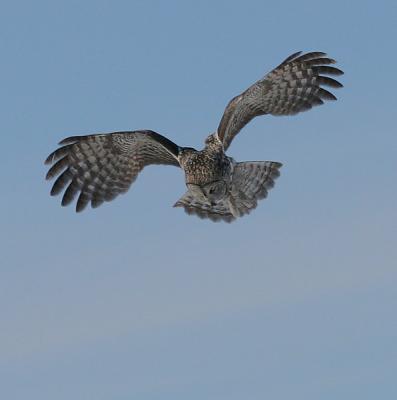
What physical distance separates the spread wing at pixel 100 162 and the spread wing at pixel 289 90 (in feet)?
6.57

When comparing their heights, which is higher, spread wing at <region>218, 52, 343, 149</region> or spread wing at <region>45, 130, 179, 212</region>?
spread wing at <region>218, 52, 343, 149</region>

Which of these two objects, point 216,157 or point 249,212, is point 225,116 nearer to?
point 216,157

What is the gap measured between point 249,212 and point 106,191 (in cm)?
380

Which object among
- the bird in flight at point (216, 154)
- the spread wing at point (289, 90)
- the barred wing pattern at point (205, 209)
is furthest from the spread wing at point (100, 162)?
the spread wing at point (289, 90)

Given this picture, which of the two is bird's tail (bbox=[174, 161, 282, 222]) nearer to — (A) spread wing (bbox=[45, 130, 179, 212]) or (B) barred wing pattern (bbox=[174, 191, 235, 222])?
(B) barred wing pattern (bbox=[174, 191, 235, 222])

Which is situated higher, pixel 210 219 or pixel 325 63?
pixel 325 63

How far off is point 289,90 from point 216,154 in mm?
2762

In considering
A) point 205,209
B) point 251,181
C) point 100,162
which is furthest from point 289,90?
point 100,162

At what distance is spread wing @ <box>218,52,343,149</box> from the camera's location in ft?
84.0

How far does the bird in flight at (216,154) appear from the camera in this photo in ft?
82.6

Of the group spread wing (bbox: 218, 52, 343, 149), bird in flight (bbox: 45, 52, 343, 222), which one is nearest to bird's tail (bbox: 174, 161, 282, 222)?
bird in flight (bbox: 45, 52, 343, 222)

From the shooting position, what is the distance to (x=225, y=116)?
25.1 m

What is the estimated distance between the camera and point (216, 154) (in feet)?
81.9

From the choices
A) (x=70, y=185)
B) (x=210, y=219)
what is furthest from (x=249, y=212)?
(x=70, y=185)
